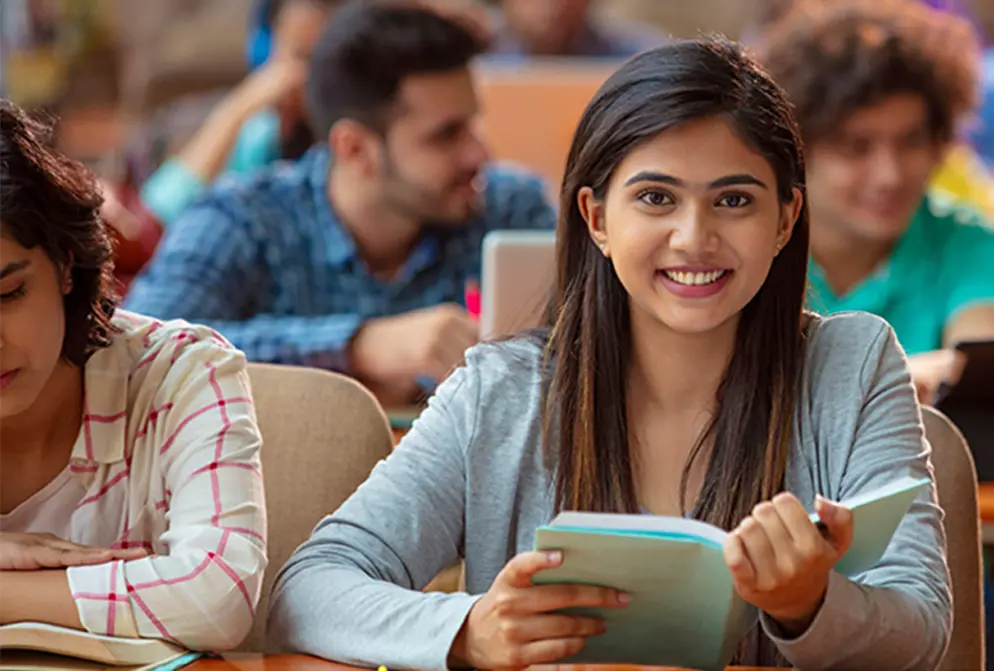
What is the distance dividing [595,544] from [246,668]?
0.35 meters

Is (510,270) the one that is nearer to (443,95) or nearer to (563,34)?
(443,95)

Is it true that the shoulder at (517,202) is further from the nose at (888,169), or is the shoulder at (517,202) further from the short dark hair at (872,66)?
the nose at (888,169)

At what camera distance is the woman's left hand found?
1192 millimetres

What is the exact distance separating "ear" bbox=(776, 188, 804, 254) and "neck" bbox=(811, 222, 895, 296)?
4.30 ft

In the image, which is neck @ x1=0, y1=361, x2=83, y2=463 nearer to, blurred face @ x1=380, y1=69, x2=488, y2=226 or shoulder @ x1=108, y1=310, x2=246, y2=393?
shoulder @ x1=108, y1=310, x2=246, y2=393

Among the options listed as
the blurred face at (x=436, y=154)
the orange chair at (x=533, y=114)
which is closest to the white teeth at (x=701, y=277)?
the blurred face at (x=436, y=154)

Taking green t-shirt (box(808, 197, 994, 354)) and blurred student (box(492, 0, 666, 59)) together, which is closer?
green t-shirt (box(808, 197, 994, 354))

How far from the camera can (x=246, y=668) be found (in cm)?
133

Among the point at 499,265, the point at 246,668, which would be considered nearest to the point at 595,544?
the point at 246,668

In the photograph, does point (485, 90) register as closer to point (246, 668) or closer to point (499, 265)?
point (499, 265)

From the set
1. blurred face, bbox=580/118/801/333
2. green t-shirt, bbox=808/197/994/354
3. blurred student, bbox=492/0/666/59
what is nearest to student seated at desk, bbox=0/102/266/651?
blurred face, bbox=580/118/801/333

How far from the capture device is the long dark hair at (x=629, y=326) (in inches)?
56.6

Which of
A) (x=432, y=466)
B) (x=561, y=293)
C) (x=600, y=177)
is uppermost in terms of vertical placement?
(x=600, y=177)

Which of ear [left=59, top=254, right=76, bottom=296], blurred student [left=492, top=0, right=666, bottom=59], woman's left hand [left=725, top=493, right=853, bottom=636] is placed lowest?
woman's left hand [left=725, top=493, right=853, bottom=636]
